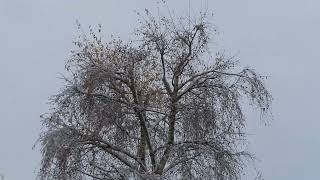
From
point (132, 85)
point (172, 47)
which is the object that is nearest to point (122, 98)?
point (132, 85)

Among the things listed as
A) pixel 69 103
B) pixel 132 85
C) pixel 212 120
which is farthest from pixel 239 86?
pixel 69 103

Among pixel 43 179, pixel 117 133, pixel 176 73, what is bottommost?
pixel 43 179

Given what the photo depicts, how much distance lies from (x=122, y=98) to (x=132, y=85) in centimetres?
38

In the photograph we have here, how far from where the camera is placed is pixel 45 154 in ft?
55.2

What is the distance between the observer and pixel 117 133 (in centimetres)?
1748

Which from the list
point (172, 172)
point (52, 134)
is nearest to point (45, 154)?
point (52, 134)

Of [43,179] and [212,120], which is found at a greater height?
[212,120]

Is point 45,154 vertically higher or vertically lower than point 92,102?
lower

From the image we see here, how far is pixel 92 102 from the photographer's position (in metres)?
16.9

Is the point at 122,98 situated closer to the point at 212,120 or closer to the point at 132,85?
the point at 132,85

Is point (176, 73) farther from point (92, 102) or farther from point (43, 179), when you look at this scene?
point (43, 179)

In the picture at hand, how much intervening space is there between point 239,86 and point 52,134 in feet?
14.4

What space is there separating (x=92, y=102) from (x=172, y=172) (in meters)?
2.44

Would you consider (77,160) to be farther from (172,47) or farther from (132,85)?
(172,47)
